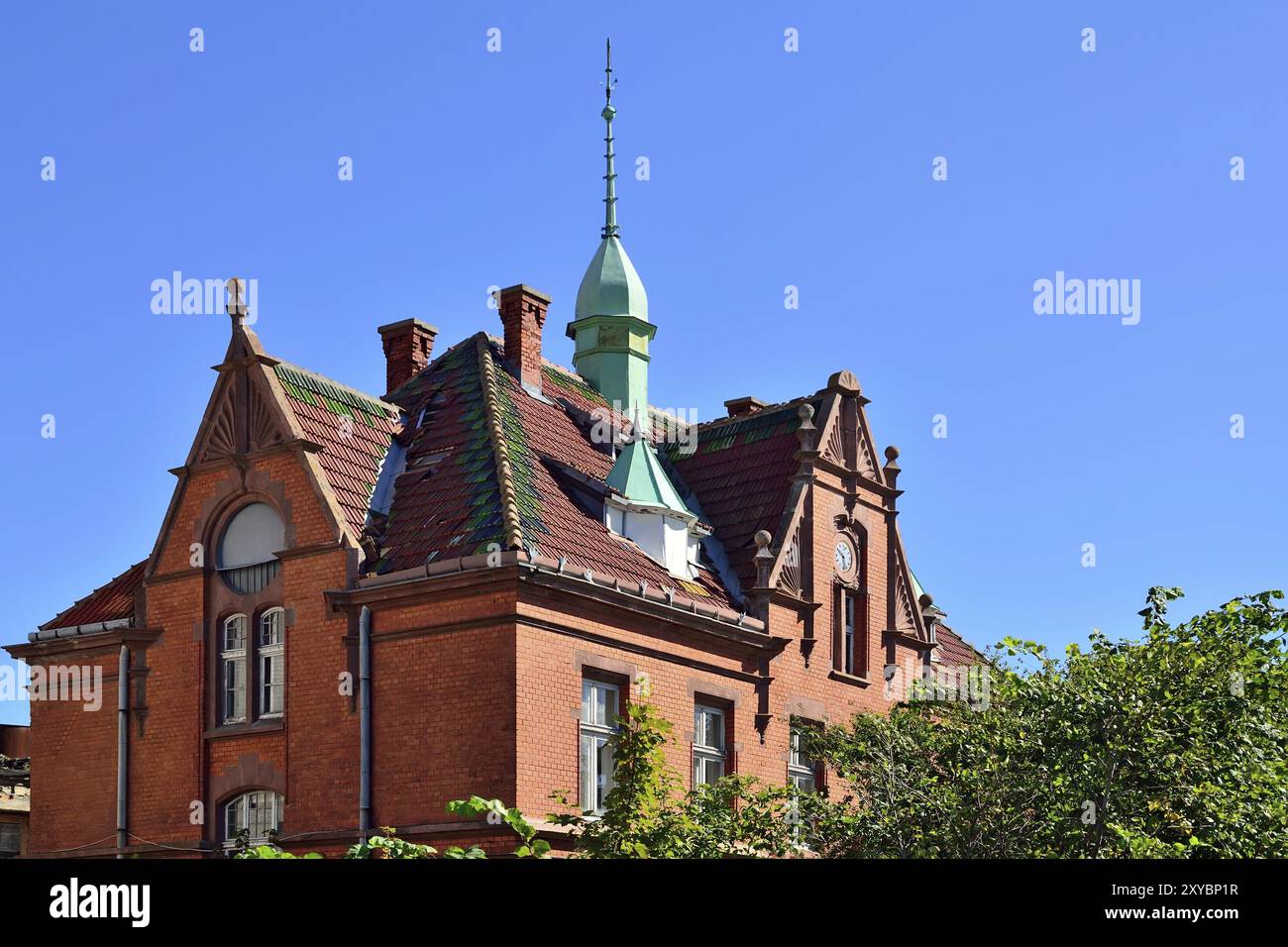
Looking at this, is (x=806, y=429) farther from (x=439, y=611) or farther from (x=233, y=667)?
(x=233, y=667)

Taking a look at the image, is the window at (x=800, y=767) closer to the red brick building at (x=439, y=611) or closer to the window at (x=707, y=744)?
the red brick building at (x=439, y=611)

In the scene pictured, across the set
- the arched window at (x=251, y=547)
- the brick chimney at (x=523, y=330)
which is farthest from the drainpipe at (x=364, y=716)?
the brick chimney at (x=523, y=330)

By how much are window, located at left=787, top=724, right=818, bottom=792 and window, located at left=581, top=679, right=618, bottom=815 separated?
17.2 feet

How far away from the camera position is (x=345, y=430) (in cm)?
3041

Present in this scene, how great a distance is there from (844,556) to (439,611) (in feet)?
36.4

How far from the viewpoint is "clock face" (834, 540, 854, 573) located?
35.2 metres

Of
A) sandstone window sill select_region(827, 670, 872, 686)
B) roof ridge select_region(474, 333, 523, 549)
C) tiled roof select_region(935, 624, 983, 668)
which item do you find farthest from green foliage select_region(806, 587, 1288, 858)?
tiled roof select_region(935, 624, 983, 668)

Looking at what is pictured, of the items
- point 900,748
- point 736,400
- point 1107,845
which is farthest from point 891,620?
point 1107,845

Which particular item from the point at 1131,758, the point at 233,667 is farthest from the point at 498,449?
the point at 1131,758

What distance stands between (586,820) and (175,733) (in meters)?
7.65

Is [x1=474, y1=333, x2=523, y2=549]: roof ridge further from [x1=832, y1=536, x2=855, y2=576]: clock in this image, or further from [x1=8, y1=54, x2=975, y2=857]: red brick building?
[x1=832, y1=536, x2=855, y2=576]: clock
